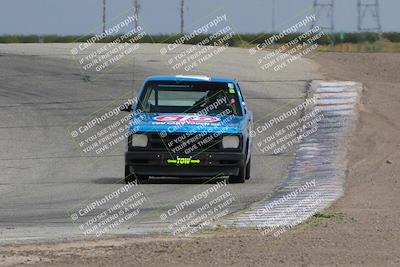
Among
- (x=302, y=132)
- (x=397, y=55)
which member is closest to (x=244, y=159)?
(x=302, y=132)

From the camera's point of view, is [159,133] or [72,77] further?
[72,77]

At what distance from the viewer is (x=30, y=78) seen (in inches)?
1222

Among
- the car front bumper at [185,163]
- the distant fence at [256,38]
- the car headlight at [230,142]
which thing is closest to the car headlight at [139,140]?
the car front bumper at [185,163]

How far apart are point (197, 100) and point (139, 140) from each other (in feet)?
4.45

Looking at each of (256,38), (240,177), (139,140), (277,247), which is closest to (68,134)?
(139,140)

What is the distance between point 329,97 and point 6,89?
8875mm

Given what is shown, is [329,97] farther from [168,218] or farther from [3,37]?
[3,37]

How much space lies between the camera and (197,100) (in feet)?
52.7

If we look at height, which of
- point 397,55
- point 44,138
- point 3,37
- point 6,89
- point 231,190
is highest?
point 231,190

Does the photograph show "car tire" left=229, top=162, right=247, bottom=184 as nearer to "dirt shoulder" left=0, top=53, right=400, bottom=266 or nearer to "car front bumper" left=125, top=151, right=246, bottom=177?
"car front bumper" left=125, top=151, right=246, bottom=177

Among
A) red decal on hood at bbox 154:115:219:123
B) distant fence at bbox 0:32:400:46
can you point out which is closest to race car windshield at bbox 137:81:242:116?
red decal on hood at bbox 154:115:219:123

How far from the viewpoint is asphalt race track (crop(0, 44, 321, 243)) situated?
1252 centimetres

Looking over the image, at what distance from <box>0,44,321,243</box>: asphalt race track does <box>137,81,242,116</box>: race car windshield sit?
109 centimetres

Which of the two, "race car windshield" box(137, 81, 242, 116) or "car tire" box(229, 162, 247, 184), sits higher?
"race car windshield" box(137, 81, 242, 116)
